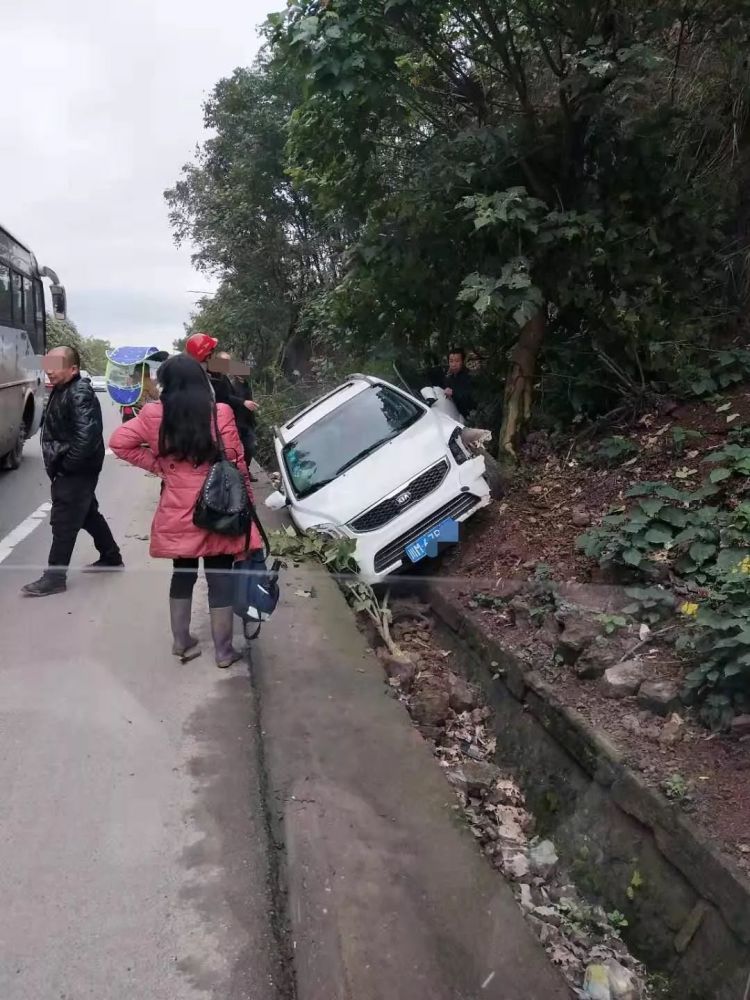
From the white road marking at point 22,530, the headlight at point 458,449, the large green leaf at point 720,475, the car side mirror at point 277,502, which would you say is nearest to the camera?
the large green leaf at point 720,475

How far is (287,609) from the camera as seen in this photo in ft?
18.5

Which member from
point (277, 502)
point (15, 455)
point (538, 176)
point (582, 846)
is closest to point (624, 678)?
point (582, 846)

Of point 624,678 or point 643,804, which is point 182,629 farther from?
→ point 643,804

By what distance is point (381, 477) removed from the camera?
6.06 m

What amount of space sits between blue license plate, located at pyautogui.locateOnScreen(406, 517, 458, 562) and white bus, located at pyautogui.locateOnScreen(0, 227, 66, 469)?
5.28 meters

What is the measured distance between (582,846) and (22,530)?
5.94 meters

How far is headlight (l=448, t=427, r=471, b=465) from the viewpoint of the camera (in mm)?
6246

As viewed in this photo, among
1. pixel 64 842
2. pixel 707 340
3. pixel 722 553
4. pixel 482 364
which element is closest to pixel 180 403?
pixel 64 842

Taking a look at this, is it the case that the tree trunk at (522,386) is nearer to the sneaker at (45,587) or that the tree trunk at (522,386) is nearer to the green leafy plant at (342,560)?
the green leafy plant at (342,560)

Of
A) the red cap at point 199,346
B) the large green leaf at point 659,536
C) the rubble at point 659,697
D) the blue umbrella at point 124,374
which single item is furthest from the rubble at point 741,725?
the blue umbrella at point 124,374

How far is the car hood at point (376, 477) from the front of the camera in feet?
19.4

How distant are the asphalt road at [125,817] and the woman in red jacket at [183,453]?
76cm

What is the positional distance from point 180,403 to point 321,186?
4883mm

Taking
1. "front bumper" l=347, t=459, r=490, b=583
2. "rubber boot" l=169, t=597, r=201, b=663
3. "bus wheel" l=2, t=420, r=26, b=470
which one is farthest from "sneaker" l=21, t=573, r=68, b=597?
"bus wheel" l=2, t=420, r=26, b=470
